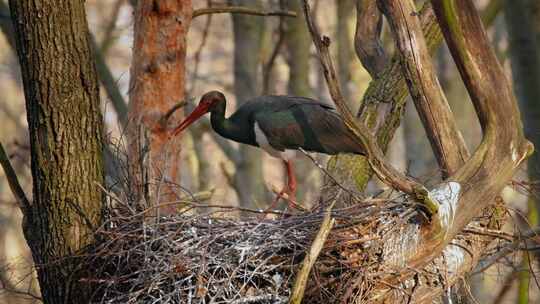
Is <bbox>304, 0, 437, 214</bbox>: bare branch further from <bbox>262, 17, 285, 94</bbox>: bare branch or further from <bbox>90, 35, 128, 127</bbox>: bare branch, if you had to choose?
<bbox>262, 17, 285, 94</bbox>: bare branch

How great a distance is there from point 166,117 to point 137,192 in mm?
1913

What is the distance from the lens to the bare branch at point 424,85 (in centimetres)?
549

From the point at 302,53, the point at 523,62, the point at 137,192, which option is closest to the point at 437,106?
the point at 523,62

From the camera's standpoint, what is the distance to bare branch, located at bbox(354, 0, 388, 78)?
7309 mm

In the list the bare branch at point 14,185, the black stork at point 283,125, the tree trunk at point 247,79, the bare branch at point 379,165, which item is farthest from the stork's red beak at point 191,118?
the tree trunk at point 247,79

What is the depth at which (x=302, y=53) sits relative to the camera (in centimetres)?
1229

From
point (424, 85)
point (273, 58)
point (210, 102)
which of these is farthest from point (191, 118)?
point (273, 58)

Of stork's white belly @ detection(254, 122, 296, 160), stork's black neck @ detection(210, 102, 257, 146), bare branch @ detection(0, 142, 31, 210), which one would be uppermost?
bare branch @ detection(0, 142, 31, 210)

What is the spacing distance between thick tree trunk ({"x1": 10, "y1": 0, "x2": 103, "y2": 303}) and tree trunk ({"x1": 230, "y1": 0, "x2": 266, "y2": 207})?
706 centimetres

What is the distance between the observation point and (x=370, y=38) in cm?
734

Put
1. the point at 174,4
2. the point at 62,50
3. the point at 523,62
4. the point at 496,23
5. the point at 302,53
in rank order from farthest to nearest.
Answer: the point at 496,23
the point at 302,53
the point at 174,4
the point at 523,62
the point at 62,50

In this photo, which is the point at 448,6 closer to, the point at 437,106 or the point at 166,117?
the point at 437,106

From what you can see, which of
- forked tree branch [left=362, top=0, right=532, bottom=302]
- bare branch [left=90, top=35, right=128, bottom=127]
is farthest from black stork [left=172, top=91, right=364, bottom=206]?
forked tree branch [left=362, top=0, right=532, bottom=302]

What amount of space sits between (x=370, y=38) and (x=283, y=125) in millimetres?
955
